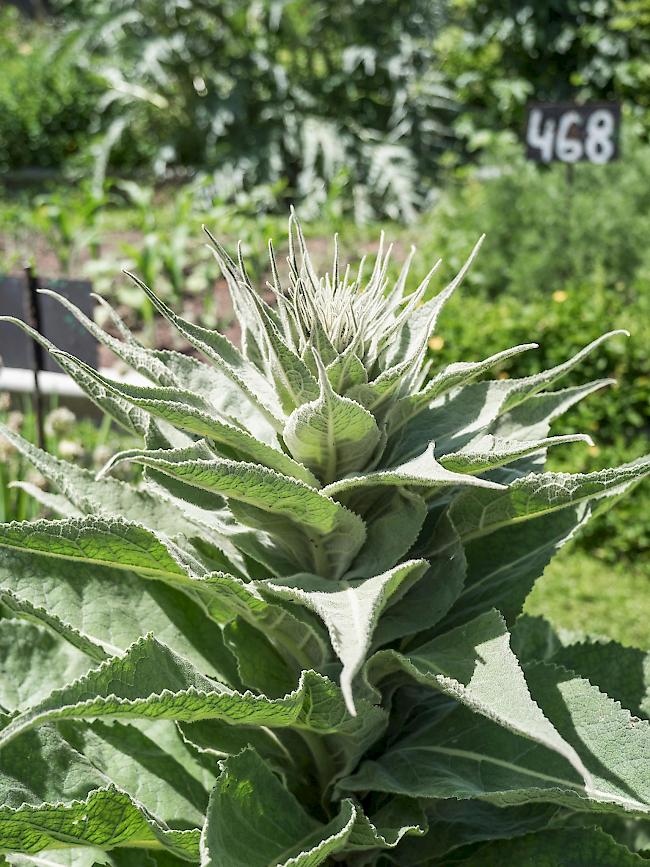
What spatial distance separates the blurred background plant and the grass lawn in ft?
0.04

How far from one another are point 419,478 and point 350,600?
14cm

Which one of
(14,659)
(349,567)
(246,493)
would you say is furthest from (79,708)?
(14,659)

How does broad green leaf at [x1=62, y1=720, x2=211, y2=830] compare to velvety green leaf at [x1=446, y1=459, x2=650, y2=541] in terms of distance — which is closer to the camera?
velvety green leaf at [x1=446, y1=459, x2=650, y2=541]

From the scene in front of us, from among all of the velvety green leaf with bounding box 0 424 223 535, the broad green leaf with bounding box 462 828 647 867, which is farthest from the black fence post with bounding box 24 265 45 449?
the broad green leaf with bounding box 462 828 647 867

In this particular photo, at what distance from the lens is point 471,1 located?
765 centimetres

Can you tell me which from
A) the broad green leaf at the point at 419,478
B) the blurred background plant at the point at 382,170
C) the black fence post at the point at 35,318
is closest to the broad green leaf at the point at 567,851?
the broad green leaf at the point at 419,478

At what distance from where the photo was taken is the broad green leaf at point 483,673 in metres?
Result: 0.84

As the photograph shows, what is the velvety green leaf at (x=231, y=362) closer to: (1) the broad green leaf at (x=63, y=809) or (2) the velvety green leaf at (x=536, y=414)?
(2) the velvety green leaf at (x=536, y=414)

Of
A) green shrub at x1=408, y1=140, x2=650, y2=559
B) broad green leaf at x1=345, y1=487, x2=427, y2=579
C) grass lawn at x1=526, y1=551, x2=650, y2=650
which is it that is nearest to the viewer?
broad green leaf at x1=345, y1=487, x2=427, y2=579

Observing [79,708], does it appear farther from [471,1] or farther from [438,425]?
[471,1]

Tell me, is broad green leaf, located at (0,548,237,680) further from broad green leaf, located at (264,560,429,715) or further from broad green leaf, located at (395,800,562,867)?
broad green leaf, located at (395,800,562,867)

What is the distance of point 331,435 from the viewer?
1.01 meters

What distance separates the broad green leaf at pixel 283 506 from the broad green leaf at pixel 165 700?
6.4 inches

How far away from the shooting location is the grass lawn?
3.46m
